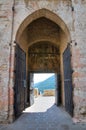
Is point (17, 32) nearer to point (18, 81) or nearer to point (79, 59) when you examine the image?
point (18, 81)

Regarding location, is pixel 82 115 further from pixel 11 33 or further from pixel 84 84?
pixel 11 33

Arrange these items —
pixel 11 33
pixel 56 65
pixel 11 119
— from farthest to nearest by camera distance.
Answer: pixel 56 65, pixel 11 33, pixel 11 119

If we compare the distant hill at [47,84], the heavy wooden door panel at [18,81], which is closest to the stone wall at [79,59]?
the heavy wooden door panel at [18,81]

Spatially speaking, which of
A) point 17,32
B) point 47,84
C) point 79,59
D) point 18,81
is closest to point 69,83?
point 79,59

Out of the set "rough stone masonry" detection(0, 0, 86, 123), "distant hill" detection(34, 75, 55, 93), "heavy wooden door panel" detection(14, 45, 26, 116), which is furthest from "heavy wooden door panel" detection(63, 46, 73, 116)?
"distant hill" detection(34, 75, 55, 93)

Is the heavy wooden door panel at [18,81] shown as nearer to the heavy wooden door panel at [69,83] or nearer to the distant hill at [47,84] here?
the heavy wooden door panel at [69,83]

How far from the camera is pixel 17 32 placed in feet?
15.7

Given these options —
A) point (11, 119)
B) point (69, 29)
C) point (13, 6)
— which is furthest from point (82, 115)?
point (13, 6)

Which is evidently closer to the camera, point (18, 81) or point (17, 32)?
point (17, 32)

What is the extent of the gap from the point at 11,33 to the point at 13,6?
2.68ft

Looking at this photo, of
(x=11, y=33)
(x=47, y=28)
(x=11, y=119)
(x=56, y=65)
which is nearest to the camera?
(x=11, y=119)

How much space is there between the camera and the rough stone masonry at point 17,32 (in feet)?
14.5

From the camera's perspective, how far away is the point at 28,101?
8.04m

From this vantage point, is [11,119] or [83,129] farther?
[11,119]
